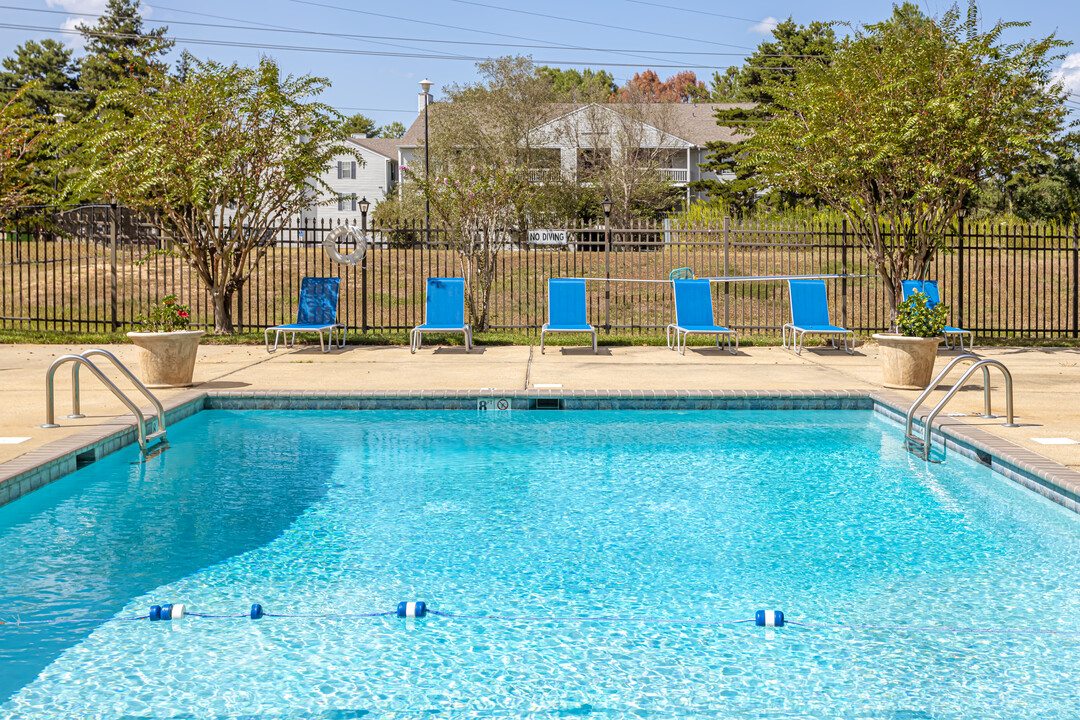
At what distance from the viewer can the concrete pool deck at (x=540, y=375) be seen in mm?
7254

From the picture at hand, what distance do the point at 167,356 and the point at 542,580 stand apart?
228 inches

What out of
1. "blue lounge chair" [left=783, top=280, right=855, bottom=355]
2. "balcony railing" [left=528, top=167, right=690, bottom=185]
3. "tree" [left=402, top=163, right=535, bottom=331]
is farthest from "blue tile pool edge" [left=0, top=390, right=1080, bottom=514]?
"balcony railing" [left=528, top=167, right=690, bottom=185]

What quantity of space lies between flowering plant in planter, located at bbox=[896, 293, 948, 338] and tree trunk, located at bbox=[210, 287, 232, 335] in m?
9.37

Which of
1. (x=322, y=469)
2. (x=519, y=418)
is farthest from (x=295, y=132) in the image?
(x=322, y=469)

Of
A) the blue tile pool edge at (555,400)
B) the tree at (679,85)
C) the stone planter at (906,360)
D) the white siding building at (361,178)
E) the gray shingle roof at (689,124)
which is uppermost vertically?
the tree at (679,85)

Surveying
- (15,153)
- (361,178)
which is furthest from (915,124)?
(361,178)

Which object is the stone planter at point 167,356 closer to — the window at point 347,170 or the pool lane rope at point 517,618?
the pool lane rope at point 517,618

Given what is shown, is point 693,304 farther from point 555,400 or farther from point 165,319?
point 165,319

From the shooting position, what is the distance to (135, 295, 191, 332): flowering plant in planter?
8.88 meters

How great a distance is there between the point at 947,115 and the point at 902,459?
21.2 ft

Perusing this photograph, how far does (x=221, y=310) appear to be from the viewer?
13.7 meters

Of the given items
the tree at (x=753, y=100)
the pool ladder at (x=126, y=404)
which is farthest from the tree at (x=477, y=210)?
the tree at (x=753, y=100)

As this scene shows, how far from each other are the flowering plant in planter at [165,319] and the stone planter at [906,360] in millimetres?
6668

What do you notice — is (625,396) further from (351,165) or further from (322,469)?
(351,165)
